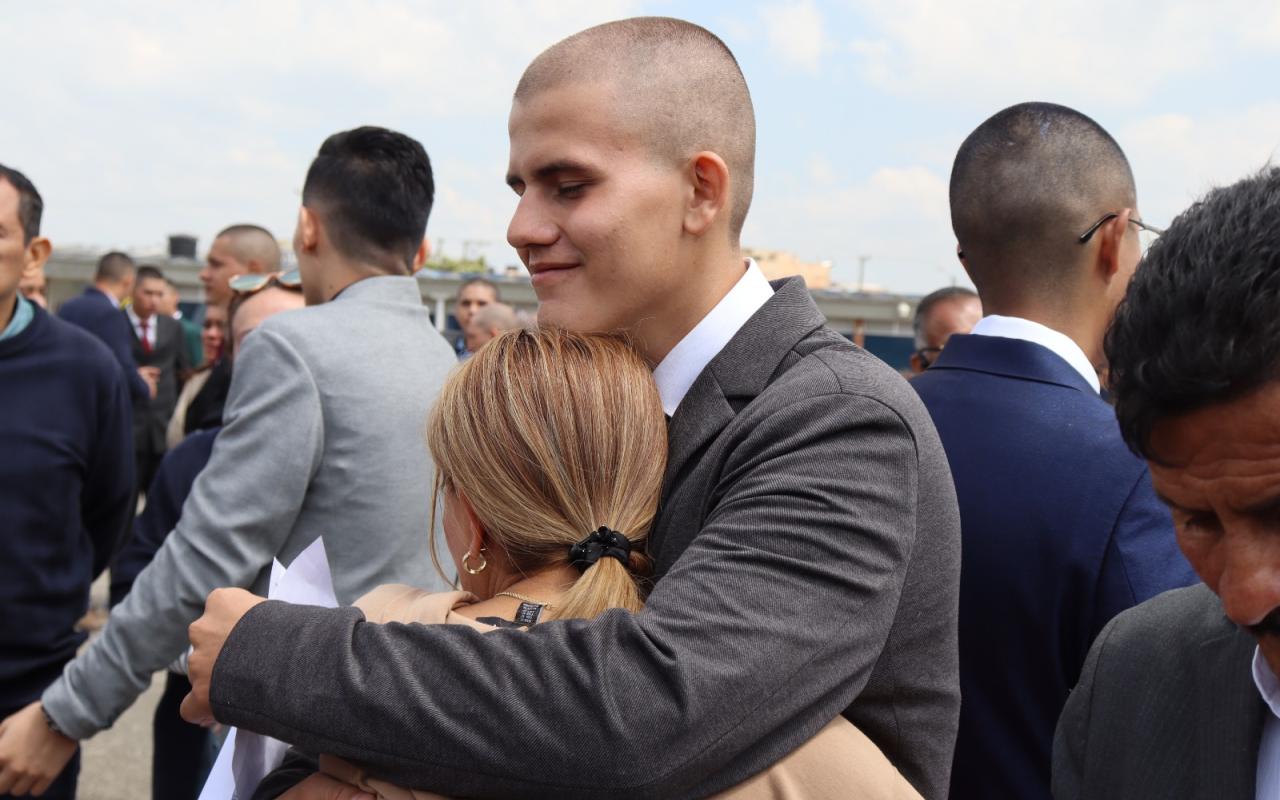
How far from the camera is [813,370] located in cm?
168

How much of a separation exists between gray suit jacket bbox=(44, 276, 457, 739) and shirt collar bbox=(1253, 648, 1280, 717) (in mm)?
2066

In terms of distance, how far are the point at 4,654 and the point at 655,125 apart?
289cm

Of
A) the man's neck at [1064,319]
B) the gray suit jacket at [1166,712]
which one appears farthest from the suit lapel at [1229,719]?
the man's neck at [1064,319]

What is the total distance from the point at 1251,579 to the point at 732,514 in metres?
0.58

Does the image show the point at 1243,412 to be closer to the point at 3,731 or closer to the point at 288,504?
the point at 288,504

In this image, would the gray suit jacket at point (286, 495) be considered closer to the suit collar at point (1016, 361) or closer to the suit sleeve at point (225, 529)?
the suit sleeve at point (225, 529)

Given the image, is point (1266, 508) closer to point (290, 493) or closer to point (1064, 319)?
point (1064, 319)

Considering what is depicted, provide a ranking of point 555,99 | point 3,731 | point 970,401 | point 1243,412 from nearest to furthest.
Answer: point 1243,412 → point 555,99 → point 970,401 → point 3,731

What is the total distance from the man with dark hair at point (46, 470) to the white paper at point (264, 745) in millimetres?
2143

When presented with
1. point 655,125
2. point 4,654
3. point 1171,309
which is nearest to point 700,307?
point 655,125

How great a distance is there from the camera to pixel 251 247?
6.30 meters

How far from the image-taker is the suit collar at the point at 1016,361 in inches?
105

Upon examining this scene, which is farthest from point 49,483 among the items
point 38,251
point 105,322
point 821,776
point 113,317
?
point 113,317

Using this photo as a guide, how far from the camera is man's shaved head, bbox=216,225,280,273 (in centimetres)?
628
